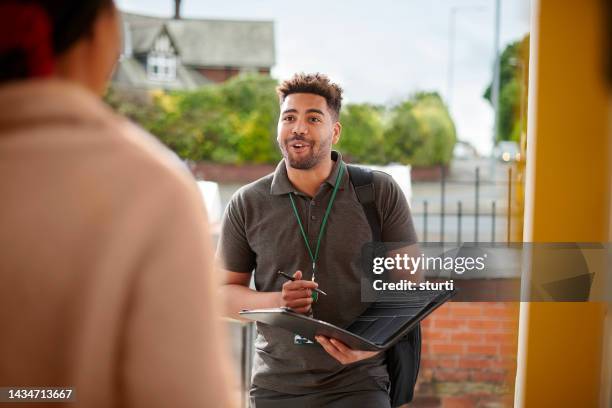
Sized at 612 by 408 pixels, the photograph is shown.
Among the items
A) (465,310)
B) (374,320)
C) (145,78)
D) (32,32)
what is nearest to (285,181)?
(374,320)

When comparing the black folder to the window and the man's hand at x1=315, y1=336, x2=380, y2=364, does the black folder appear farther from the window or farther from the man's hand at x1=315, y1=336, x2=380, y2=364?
the window

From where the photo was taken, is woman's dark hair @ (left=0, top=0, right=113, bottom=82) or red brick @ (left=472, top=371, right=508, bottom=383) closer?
woman's dark hair @ (left=0, top=0, right=113, bottom=82)

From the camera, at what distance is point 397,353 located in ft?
7.34

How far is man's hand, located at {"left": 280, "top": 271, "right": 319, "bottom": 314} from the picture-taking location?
6.90ft

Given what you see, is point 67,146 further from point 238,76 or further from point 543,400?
point 238,76

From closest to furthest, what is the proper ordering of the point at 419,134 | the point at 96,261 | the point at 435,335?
the point at 96,261 → the point at 435,335 → the point at 419,134

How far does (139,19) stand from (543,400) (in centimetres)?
767

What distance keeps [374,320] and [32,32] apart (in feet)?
5.35

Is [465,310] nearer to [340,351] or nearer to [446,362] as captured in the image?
[446,362]

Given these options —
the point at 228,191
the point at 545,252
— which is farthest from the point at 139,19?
the point at 545,252

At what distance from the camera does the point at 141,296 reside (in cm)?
62

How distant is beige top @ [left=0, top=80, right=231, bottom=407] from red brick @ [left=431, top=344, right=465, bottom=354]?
3784mm

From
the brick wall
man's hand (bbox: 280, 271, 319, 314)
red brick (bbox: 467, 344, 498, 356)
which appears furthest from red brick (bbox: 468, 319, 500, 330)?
man's hand (bbox: 280, 271, 319, 314)

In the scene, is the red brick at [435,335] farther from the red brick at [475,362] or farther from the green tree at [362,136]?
the green tree at [362,136]
